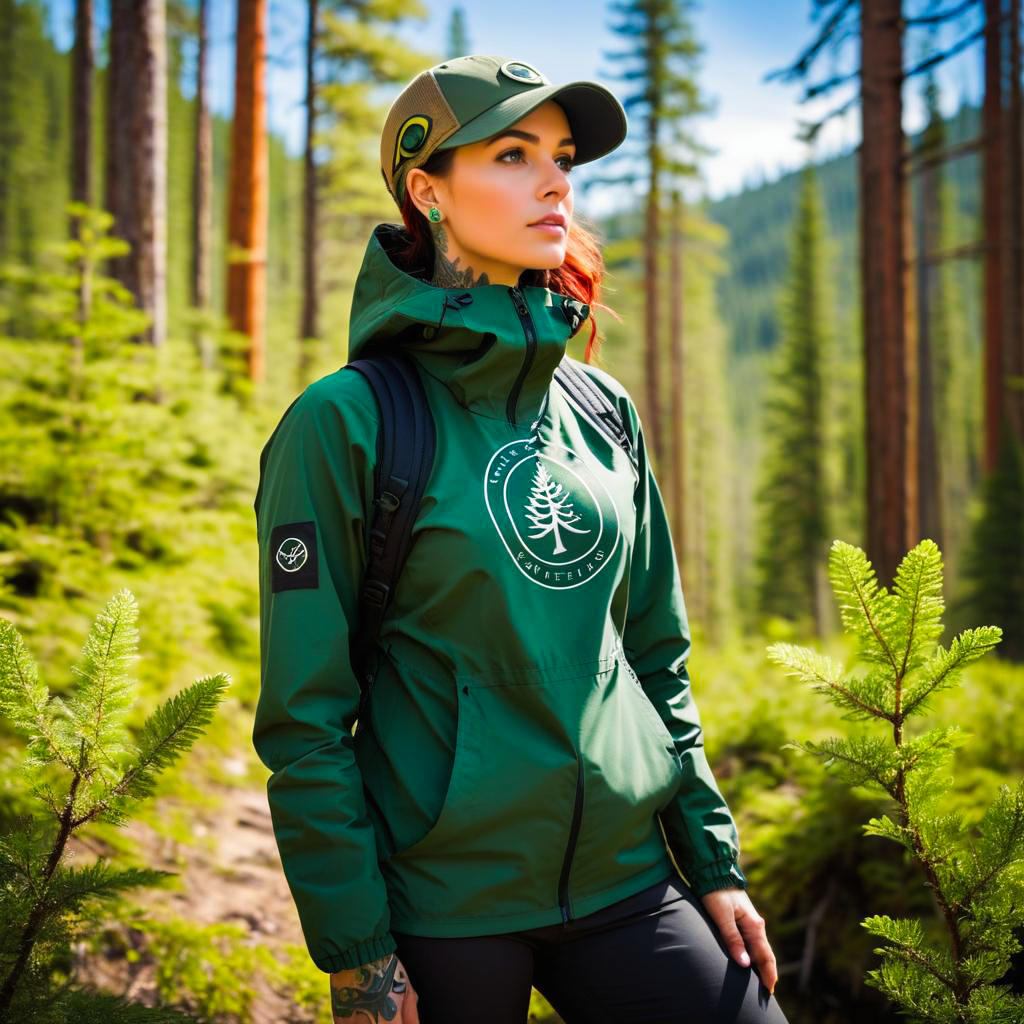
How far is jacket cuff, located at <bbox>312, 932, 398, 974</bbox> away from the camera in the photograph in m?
1.74

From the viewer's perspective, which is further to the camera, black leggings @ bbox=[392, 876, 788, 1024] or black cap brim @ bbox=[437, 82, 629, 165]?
black cap brim @ bbox=[437, 82, 629, 165]

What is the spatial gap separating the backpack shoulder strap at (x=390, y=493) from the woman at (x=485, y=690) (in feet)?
0.09

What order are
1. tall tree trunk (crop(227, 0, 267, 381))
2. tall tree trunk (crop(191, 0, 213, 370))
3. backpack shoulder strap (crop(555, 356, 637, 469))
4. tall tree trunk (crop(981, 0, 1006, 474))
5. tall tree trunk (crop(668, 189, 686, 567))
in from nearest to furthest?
backpack shoulder strap (crop(555, 356, 637, 469)) → tall tree trunk (crop(227, 0, 267, 381)) → tall tree trunk (crop(981, 0, 1006, 474)) → tall tree trunk (crop(191, 0, 213, 370)) → tall tree trunk (crop(668, 189, 686, 567))

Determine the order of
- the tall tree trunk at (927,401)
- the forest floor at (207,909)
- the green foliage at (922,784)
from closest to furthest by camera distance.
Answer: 1. the green foliage at (922,784)
2. the forest floor at (207,909)
3. the tall tree trunk at (927,401)

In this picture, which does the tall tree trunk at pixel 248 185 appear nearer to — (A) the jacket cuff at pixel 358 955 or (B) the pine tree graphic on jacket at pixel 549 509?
(B) the pine tree graphic on jacket at pixel 549 509

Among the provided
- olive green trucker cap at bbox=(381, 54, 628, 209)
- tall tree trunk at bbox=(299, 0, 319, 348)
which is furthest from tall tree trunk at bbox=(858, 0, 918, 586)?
tall tree trunk at bbox=(299, 0, 319, 348)

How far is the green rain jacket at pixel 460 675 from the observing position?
182cm

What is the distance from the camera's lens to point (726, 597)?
153 feet

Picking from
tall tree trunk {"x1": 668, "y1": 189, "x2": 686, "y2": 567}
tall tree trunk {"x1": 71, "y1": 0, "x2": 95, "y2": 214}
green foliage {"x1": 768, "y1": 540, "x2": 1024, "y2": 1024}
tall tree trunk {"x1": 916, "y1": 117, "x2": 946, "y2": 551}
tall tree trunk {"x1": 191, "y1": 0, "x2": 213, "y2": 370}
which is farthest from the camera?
tall tree trunk {"x1": 916, "y1": 117, "x2": 946, "y2": 551}

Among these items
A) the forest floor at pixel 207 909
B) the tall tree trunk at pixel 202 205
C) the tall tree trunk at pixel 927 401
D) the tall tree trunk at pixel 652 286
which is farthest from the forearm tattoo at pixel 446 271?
the tall tree trunk at pixel 927 401

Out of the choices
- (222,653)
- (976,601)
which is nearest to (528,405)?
Answer: (222,653)

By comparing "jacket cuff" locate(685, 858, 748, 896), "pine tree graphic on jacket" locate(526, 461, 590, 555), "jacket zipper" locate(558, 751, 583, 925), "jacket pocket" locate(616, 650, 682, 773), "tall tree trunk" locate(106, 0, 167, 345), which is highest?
"tall tree trunk" locate(106, 0, 167, 345)

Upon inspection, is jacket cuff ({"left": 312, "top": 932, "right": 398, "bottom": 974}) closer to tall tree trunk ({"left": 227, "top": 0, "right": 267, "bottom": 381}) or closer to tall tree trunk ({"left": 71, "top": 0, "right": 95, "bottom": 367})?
tall tree trunk ({"left": 227, "top": 0, "right": 267, "bottom": 381})

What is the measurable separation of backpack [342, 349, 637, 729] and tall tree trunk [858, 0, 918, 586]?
604 centimetres
